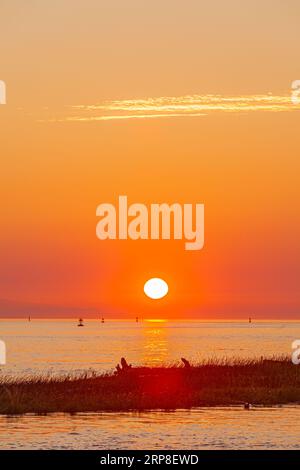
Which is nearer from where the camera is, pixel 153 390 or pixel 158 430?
pixel 158 430

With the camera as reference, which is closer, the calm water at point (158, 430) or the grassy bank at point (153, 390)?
the calm water at point (158, 430)

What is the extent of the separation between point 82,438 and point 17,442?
2.95 meters

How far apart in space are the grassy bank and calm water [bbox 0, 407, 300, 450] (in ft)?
3.85

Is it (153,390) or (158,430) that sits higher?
(153,390)

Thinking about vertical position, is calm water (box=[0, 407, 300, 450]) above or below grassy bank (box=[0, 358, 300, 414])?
below

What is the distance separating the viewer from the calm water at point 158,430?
45.3m

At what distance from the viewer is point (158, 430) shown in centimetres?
4869

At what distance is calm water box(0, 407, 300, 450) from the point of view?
149 feet

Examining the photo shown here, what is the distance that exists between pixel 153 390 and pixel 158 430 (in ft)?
30.3

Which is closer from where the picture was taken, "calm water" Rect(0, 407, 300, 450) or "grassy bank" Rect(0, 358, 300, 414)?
"calm water" Rect(0, 407, 300, 450)

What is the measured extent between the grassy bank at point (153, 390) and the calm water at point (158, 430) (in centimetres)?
117

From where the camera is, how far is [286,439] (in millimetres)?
46938

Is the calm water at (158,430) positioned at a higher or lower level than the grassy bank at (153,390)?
lower
